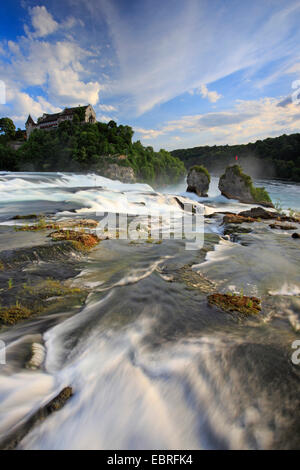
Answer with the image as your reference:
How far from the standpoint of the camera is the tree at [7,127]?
83.2 meters

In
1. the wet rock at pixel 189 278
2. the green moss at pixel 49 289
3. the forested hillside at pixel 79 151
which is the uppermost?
the forested hillside at pixel 79 151

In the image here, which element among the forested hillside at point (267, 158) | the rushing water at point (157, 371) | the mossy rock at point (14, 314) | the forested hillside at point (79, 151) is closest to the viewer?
the rushing water at point (157, 371)

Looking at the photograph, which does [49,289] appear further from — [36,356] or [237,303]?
[237,303]

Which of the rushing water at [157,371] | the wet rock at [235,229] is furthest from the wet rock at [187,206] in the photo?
the rushing water at [157,371]

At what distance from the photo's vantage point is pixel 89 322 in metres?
3.76

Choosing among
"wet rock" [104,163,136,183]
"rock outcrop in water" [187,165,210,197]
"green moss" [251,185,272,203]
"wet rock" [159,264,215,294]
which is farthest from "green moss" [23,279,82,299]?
"wet rock" [104,163,136,183]

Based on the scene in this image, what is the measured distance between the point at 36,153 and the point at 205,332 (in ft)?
214

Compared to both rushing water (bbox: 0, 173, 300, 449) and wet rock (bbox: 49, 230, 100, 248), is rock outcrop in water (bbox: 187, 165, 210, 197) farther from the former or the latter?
rushing water (bbox: 0, 173, 300, 449)

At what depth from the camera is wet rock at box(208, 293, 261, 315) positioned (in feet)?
14.0

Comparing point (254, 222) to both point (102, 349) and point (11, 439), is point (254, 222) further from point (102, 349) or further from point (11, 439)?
point (11, 439)

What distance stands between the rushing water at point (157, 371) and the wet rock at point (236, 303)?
0.18 m

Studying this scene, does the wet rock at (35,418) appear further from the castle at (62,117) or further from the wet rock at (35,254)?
the castle at (62,117)

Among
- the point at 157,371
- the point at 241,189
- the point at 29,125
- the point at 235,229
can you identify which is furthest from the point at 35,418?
the point at 29,125

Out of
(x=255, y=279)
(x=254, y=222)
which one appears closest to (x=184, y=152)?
(x=254, y=222)
